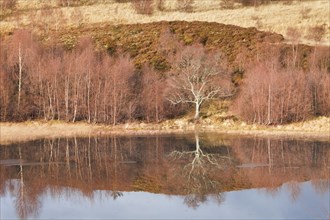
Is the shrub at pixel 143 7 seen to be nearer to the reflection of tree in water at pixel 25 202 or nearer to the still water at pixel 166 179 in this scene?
the still water at pixel 166 179

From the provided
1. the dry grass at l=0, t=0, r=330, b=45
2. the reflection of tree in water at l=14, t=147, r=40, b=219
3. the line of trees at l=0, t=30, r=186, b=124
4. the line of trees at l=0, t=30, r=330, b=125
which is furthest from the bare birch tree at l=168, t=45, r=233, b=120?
the reflection of tree in water at l=14, t=147, r=40, b=219

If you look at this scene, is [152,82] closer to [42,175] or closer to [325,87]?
[325,87]

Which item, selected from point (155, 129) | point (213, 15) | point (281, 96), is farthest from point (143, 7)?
point (281, 96)

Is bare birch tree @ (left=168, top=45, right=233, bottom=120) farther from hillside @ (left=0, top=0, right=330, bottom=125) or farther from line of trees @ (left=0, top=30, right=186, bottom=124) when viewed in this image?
line of trees @ (left=0, top=30, right=186, bottom=124)

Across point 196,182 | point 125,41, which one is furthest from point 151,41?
point 196,182

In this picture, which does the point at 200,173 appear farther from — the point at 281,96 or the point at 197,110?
the point at 281,96

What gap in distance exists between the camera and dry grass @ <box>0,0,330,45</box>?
72.0m

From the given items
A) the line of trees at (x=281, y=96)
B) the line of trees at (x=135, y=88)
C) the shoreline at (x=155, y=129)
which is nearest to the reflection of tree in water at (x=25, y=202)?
the shoreline at (x=155, y=129)

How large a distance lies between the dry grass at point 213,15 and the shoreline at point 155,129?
2555 cm

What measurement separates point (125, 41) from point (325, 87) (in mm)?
28352

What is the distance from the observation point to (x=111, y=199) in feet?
79.8

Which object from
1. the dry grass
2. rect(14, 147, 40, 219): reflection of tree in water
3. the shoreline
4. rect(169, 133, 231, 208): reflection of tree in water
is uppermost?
the dry grass

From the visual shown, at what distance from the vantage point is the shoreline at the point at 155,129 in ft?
144

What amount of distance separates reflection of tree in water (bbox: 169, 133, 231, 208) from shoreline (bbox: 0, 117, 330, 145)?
7966 millimetres
